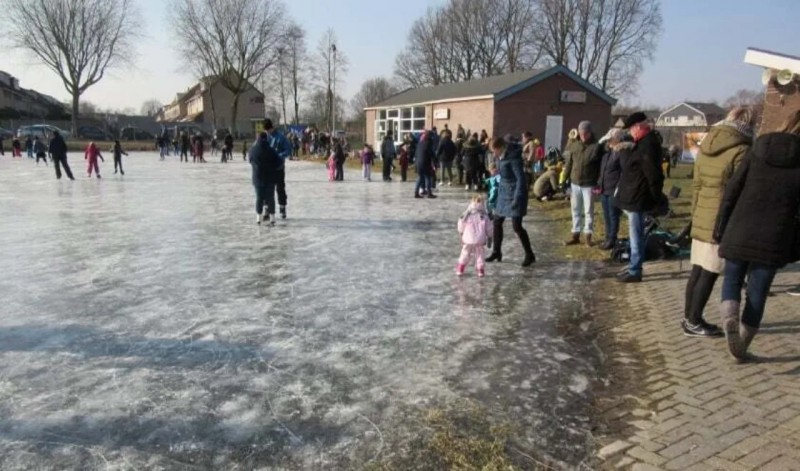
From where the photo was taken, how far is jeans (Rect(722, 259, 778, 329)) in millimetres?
3758

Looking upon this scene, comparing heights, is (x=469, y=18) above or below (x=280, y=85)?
above

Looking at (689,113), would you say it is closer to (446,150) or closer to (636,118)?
(446,150)

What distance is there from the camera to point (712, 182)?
437 centimetres

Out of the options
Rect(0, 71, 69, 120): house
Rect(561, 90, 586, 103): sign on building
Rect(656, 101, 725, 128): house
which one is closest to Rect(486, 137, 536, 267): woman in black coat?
Rect(561, 90, 586, 103): sign on building

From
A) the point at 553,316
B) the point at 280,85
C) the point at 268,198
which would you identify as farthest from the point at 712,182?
the point at 280,85

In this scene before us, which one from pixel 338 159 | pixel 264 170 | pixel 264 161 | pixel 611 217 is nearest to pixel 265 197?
pixel 264 170

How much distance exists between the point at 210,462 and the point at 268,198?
7.43 meters

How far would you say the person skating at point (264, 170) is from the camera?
9.73 metres

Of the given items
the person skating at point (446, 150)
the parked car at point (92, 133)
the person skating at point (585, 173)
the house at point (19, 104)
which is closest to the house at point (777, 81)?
the person skating at point (446, 150)

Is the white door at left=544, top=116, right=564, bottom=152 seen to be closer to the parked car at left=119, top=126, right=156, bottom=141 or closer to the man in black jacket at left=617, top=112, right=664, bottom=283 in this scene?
the man in black jacket at left=617, top=112, right=664, bottom=283

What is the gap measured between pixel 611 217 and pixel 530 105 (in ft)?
63.6

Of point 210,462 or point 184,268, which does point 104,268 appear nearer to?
point 184,268

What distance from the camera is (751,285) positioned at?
3797mm

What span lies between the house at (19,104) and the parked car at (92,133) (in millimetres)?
13320
